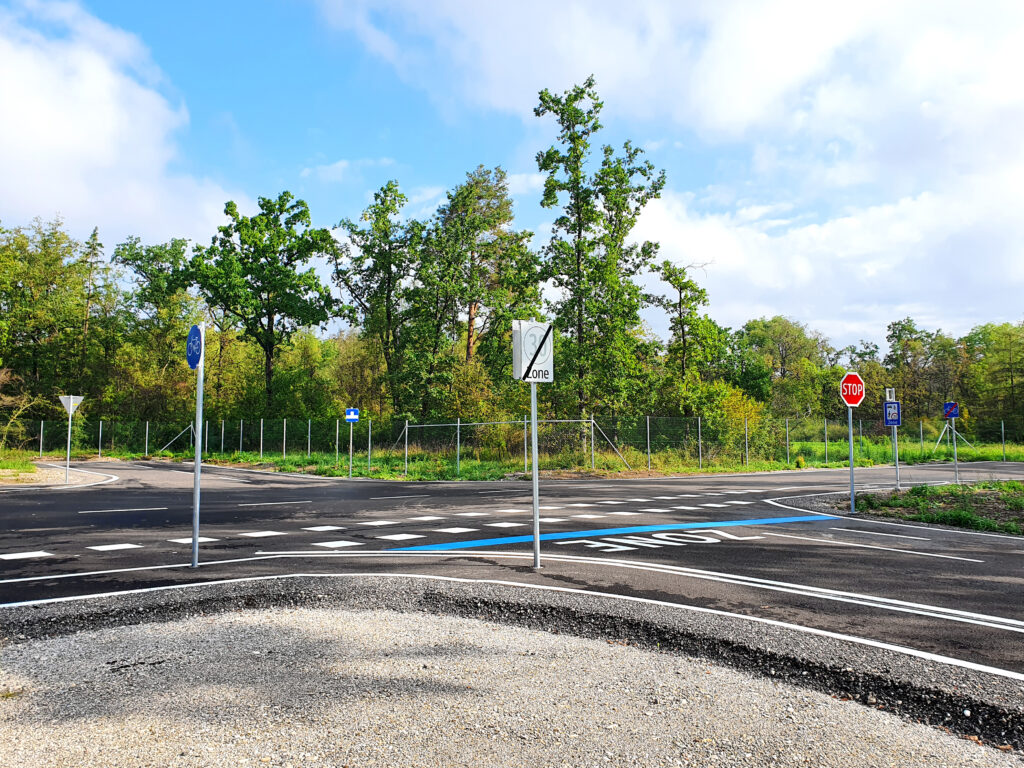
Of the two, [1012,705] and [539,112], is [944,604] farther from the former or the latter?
[539,112]

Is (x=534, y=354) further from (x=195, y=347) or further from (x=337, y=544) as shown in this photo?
(x=337, y=544)

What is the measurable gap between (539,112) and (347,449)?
70.2 feet

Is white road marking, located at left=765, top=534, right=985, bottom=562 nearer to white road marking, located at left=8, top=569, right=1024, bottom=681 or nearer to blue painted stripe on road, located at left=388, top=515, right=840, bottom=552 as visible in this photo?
blue painted stripe on road, located at left=388, top=515, right=840, bottom=552

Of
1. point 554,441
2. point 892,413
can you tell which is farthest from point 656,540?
point 554,441

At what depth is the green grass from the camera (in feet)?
42.0

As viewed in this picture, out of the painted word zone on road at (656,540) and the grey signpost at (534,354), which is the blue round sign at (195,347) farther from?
the painted word zone on road at (656,540)

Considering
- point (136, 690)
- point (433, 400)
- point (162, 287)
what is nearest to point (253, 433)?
point (433, 400)

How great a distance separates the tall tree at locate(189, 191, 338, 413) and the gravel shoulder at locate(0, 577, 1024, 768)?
138ft

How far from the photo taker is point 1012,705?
390 centimetres

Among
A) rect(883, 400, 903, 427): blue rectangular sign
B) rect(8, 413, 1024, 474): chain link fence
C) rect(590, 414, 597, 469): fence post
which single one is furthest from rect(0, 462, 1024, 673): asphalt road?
rect(8, 413, 1024, 474): chain link fence

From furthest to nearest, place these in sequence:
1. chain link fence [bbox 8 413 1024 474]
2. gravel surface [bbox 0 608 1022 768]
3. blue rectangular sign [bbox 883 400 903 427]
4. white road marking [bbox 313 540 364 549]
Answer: chain link fence [bbox 8 413 1024 474]
blue rectangular sign [bbox 883 400 903 427]
white road marking [bbox 313 540 364 549]
gravel surface [bbox 0 608 1022 768]

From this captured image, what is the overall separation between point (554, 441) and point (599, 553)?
21.1 m

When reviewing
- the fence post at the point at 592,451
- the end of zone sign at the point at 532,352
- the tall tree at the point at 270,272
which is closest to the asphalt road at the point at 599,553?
the end of zone sign at the point at 532,352

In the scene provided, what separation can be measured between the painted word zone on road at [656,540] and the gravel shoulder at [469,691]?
3.71m
